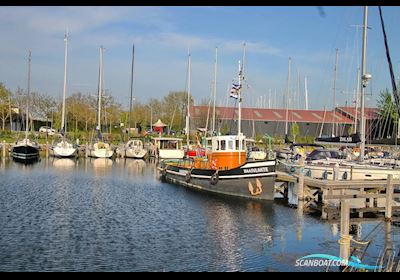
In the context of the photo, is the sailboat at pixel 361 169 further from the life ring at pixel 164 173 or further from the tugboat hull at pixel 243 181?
the life ring at pixel 164 173

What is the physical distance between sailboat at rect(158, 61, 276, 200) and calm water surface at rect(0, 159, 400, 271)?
1.00 m

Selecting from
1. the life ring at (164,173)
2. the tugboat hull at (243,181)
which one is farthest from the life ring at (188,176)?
the life ring at (164,173)

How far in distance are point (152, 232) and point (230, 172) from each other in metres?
11.2

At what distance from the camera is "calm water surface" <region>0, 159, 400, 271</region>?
14109 millimetres

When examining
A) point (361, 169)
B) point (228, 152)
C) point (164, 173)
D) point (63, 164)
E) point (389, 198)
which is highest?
point (228, 152)

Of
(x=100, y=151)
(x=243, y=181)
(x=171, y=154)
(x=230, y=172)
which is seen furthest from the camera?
(x=100, y=151)

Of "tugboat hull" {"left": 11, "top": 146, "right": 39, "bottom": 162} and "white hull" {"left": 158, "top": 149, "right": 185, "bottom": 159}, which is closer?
"tugboat hull" {"left": 11, "top": 146, "right": 39, "bottom": 162}

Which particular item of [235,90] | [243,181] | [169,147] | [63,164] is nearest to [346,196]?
[243,181]

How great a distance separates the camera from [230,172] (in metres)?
28.8

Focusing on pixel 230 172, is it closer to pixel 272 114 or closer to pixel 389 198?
pixel 389 198

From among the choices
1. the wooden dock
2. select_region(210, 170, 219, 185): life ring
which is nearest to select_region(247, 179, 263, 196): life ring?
the wooden dock

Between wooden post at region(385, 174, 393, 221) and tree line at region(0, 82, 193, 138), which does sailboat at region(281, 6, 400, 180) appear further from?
tree line at region(0, 82, 193, 138)
